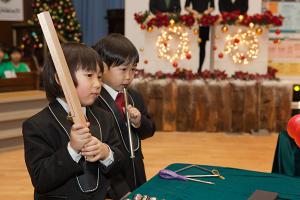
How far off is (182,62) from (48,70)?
15.2 ft

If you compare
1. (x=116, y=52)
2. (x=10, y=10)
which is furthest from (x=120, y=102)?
(x=10, y=10)

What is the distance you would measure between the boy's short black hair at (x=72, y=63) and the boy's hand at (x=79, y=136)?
249 millimetres

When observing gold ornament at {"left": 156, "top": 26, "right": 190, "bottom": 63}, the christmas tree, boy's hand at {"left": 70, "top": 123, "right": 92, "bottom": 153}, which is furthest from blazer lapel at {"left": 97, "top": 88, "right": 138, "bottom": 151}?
the christmas tree

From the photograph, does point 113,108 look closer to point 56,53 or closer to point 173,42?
point 56,53

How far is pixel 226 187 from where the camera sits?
1.40 meters

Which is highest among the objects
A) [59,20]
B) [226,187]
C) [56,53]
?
[59,20]

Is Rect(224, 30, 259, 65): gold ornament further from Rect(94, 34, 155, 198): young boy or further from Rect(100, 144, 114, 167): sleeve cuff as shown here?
Rect(100, 144, 114, 167): sleeve cuff

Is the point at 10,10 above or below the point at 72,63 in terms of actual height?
above

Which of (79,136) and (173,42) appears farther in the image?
(173,42)

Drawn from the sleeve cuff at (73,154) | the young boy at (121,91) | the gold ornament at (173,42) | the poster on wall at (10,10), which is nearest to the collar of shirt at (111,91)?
the young boy at (121,91)

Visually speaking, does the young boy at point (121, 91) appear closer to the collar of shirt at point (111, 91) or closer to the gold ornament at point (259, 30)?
the collar of shirt at point (111, 91)

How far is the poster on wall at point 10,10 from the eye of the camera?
775cm

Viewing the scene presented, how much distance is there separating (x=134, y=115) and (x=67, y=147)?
0.52 meters

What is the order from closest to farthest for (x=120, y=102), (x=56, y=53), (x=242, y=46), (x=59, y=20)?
→ (x=56, y=53) < (x=120, y=102) < (x=242, y=46) < (x=59, y=20)
